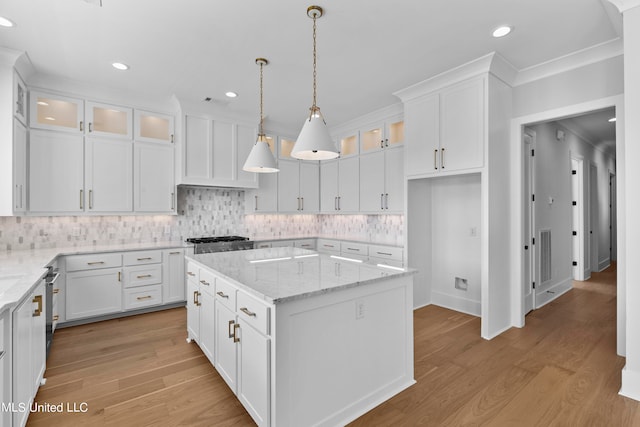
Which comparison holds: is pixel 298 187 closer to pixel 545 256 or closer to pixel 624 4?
pixel 545 256

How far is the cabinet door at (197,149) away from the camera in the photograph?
425 centimetres

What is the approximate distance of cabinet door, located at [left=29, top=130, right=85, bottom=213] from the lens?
11.2 feet

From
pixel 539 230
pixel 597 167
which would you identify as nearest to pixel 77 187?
pixel 539 230

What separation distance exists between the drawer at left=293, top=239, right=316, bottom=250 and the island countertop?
93.4 inches

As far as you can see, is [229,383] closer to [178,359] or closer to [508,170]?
[178,359]

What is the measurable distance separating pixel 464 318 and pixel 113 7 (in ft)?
14.4

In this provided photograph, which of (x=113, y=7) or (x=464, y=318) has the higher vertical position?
(x=113, y=7)

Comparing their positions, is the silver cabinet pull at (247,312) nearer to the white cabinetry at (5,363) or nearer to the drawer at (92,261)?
the white cabinetry at (5,363)

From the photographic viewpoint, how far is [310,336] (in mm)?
1768

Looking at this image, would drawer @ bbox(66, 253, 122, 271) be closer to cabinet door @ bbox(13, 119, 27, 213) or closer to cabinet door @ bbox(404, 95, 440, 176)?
cabinet door @ bbox(13, 119, 27, 213)

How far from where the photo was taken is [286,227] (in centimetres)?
579

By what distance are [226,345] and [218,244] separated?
231cm

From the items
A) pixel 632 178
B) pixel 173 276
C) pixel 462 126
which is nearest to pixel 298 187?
pixel 173 276

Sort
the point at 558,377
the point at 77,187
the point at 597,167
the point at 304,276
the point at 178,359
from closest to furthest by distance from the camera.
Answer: the point at 304,276, the point at 558,377, the point at 178,359, the point at 77,187, the point at 597,167
